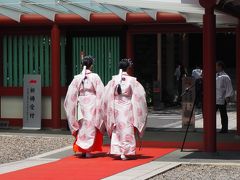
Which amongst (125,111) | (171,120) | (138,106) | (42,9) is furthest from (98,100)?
(171,120)

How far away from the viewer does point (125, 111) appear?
39.7 feet

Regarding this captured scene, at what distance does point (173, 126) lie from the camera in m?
19.2

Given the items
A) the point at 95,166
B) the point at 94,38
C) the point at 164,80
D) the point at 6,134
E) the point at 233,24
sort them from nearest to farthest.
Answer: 1. the point at 95,166
2. the point at 233,24
3. the point at 6,134
4. the point at 94,38
5. the point at 164,80

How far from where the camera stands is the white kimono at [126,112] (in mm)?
12023

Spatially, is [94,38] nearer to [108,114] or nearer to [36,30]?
[36,30]

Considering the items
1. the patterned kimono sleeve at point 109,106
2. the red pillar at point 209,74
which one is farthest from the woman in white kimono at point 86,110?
the red pillar at point 209,74

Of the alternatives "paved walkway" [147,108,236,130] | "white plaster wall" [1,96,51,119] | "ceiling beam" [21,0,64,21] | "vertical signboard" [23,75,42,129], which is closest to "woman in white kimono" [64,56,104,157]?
"ceiling beam" [21,0,64,21]

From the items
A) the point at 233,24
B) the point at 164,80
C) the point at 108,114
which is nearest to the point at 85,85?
the point at 108,114

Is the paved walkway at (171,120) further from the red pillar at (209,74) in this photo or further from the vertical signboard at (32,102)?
the red pillar at (209,74)

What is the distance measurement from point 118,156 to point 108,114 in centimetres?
78

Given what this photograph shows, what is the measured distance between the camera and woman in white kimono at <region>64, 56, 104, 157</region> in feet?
40.7

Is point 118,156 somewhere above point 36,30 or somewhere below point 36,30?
below

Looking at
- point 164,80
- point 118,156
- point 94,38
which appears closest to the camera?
point 118,156

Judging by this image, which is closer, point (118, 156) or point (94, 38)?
point (118, 156)
